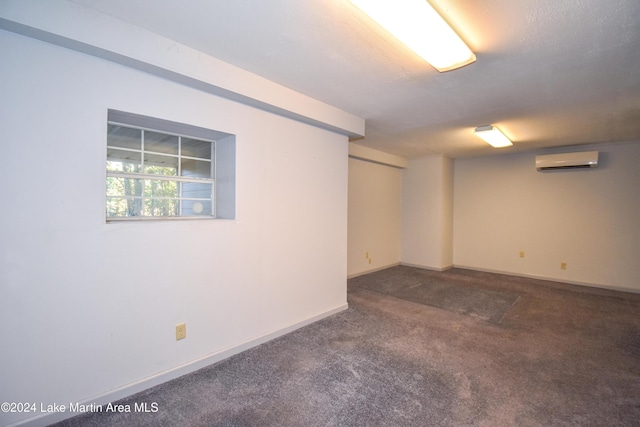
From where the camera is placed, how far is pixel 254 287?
2.57 meters

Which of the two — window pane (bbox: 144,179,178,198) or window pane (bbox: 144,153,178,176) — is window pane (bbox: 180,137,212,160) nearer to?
window pane (bbox: 144,153,178,176)

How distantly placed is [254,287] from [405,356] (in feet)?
4.73

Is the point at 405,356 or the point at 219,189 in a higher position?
the point at 219,189

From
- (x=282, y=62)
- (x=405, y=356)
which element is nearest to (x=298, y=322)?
(x=405, y=356)

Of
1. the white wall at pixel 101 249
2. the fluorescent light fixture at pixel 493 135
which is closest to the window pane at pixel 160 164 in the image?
the white wall at pixel 101 249

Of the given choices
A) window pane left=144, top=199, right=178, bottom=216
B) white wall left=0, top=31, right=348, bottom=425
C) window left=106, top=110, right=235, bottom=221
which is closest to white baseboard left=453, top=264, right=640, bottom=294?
white wall left=0, top=31, right=348, bottom=425

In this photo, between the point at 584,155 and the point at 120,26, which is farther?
the point at 584,155

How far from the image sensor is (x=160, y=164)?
229 centimetres

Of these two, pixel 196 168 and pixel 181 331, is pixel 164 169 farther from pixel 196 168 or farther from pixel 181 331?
pixel 181 331

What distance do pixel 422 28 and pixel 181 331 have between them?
2551 millimetres

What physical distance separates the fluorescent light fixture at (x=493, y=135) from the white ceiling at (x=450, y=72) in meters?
0.16

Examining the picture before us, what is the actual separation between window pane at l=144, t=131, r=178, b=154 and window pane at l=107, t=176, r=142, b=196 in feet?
0.97

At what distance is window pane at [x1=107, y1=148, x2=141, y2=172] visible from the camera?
2031 millimetres

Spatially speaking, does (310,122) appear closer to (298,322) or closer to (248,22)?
(248,22)
